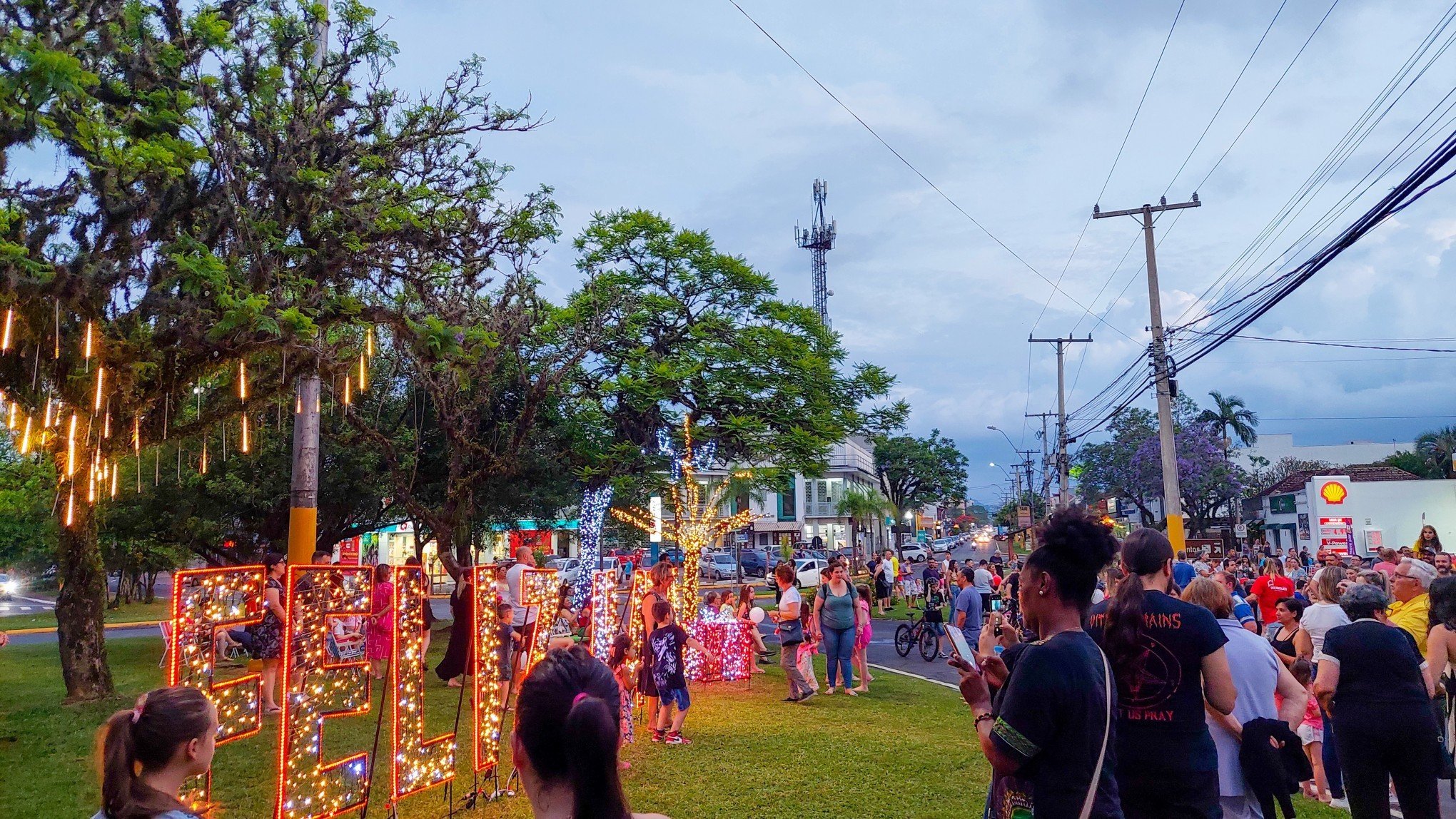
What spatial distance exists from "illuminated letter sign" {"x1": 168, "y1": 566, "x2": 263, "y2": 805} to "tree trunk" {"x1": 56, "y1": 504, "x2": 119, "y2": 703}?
7449mm

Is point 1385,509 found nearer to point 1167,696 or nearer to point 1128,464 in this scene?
point 1128,464

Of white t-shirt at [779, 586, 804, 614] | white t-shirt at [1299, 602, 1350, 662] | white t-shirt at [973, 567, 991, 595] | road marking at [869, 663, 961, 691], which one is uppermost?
white t-shirt at [1299, 602, 1350, 662]

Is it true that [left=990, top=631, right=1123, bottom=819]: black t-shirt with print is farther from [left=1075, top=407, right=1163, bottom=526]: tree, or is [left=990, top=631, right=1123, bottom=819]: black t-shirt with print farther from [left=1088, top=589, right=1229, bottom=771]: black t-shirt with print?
[left=1075, top=407, right=1163, bottom=526]: tree

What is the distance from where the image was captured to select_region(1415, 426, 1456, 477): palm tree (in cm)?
6116

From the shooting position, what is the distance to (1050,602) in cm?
303

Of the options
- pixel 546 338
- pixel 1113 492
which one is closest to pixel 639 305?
pixel 546 338

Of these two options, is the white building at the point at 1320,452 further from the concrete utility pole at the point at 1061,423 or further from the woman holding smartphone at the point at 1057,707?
the woman holding smartphone at the point at 1057,707

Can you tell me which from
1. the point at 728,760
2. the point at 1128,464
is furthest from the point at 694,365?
the point at 1128,464

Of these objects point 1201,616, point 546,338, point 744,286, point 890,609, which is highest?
point 744,286

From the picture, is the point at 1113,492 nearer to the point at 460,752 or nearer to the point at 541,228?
the point at 541,228

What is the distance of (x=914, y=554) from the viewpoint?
6869 cm

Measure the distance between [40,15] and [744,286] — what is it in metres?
18.5

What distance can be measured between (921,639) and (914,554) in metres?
51.1

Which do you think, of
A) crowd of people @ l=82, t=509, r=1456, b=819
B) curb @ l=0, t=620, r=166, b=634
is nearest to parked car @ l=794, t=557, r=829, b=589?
curb @ l=0, t=620, r=166, b=634
